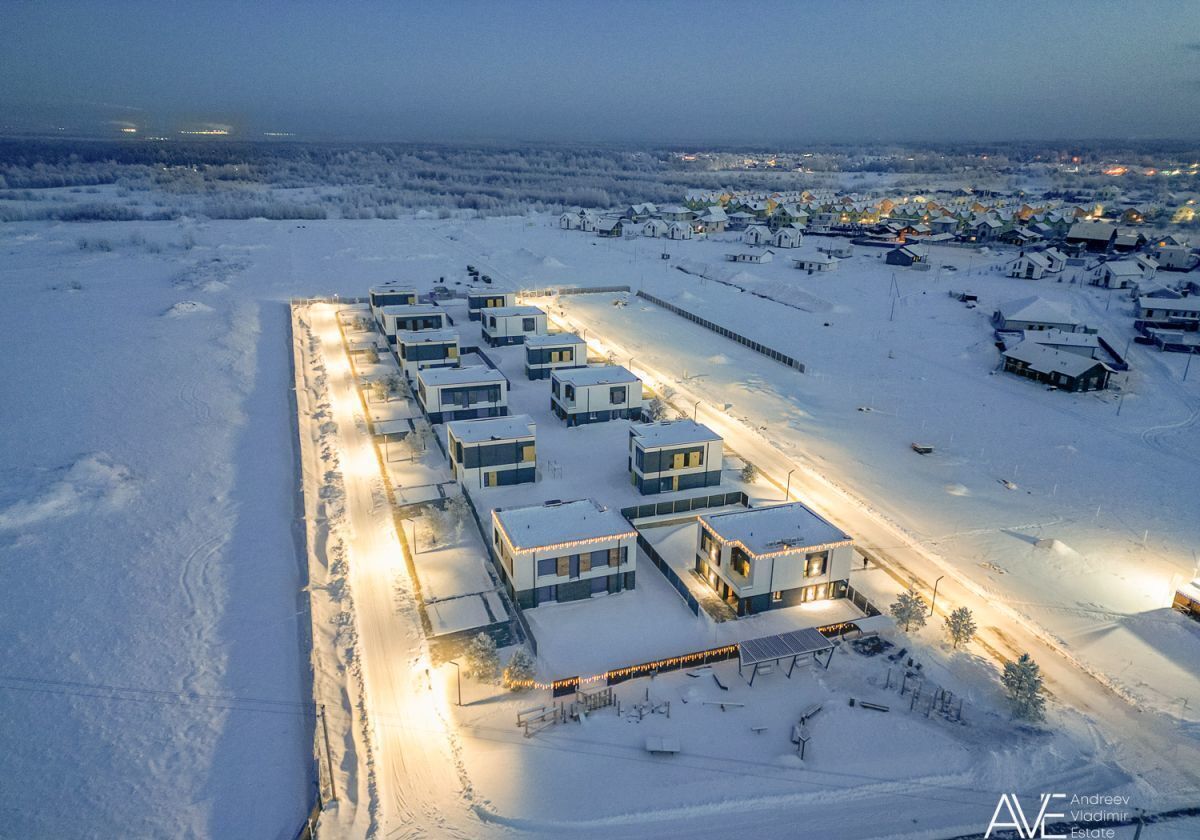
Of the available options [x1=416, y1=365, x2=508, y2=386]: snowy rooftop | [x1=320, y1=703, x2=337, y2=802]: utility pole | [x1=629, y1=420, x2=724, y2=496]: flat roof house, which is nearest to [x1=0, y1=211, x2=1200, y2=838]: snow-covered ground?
[x1=320, y1=703, x2=337, y2=802]: utility pole

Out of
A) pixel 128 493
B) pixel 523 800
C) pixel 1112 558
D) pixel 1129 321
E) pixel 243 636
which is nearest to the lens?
pixel 523 800

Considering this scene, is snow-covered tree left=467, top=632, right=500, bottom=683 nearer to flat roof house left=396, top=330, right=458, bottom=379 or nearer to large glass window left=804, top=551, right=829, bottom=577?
large glass window left=804, top=551, right=829, bottom=577

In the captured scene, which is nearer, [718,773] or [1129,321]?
[718,773]

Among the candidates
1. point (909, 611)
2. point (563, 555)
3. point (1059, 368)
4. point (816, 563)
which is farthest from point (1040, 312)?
point (563, 555)

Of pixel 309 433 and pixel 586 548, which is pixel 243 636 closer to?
pixel 586 548

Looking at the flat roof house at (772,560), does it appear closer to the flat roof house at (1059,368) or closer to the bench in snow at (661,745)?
the bench in snow at (661,745)

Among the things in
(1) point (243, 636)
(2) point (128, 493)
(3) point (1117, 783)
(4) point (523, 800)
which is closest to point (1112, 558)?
(3) point (1117, 783)

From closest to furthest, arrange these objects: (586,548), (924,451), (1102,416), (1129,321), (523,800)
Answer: (523,800), (586,548), (924,451), (1102,416), (1129,321)
